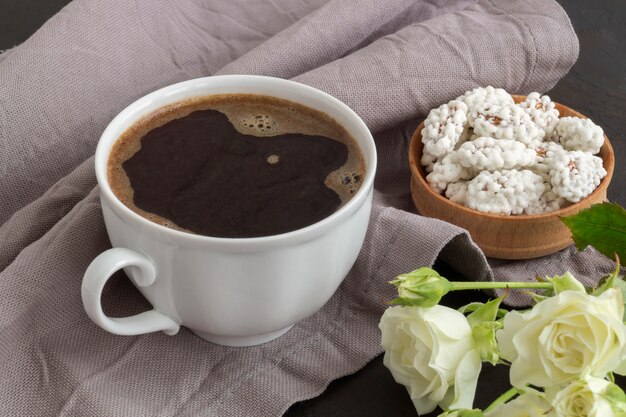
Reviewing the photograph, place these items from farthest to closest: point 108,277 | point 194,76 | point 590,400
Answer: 1. point 194,76
2. point 108,277
3. point 590,400

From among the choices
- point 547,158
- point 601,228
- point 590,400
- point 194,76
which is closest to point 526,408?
point 590,400

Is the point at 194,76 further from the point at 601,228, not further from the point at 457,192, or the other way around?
the point at 601,228

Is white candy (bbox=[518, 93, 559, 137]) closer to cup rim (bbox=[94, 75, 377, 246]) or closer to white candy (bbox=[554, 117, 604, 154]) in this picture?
white candy (bbox=[554, 117, 604, 154])

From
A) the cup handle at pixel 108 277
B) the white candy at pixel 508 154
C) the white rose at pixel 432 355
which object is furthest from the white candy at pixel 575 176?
the cup handle at pixel 108 277

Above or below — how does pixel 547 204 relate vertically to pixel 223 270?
below

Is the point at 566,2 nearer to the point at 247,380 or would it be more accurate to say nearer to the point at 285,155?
the point at 285,155

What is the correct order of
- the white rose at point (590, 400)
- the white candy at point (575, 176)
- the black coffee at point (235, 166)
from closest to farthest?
the white rose at point (590, 400) → the black coffee at point (235, 166) → the white candy at point (575, 176)

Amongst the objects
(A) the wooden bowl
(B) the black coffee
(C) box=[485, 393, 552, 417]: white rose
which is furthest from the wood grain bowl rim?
(C) box=[485, 393, 552, 417]: white rose

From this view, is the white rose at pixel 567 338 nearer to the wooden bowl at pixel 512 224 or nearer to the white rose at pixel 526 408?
the white rose at pixel 526 408
